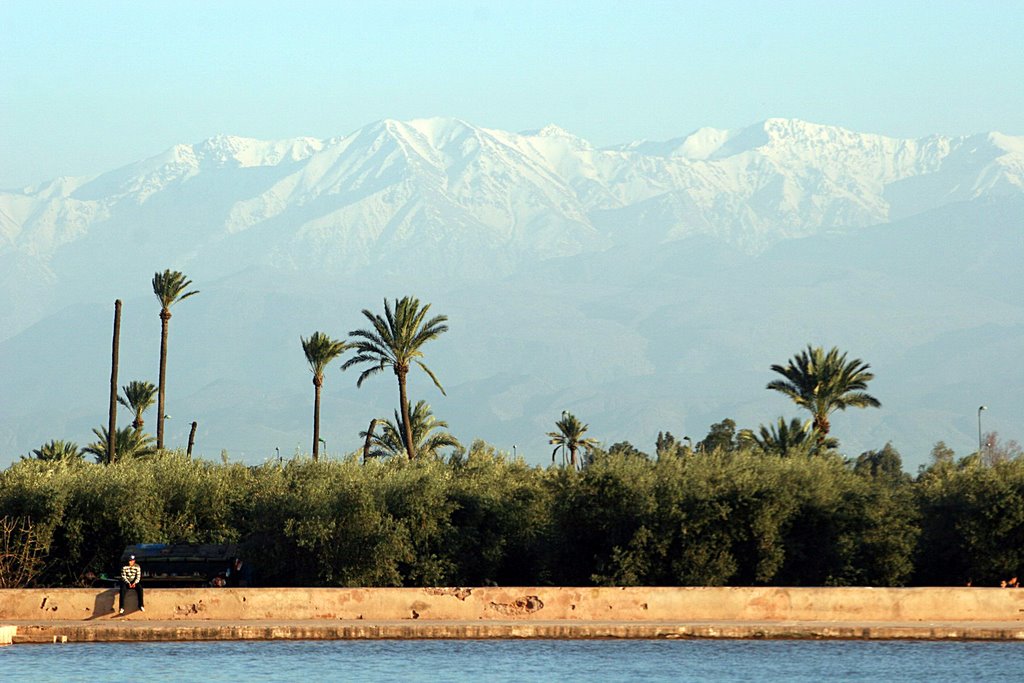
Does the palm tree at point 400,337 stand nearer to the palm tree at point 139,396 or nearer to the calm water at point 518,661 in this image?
the palm tree at point 139,396

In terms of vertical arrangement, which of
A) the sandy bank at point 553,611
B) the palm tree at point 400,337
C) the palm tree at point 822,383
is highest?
the palm tree at point 400,337

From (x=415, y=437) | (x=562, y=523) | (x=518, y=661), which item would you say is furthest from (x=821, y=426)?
(x=518, y=661)

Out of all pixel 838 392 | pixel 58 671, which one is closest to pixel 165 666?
pixel 58 671

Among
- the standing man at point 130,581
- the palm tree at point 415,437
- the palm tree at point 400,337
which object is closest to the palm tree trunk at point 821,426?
the palm tree at point 400,337

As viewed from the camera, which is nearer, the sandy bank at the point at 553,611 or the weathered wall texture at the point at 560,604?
the sandy bank at the point at 553,611

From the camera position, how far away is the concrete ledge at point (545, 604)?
36531mm

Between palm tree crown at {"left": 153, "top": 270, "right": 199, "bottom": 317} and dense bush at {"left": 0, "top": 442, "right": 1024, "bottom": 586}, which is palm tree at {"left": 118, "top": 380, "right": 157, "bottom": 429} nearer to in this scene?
palm tree crown at {"left": 153, "top": 270, "right": 199, "bottom": 317}

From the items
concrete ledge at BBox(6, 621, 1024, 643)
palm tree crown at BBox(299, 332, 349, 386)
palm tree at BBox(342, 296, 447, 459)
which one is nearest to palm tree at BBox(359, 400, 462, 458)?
palm tree crown at BBox(299, 332, 349, 386)

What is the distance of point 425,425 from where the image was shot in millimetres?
112875

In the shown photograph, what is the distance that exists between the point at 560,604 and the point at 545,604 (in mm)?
328

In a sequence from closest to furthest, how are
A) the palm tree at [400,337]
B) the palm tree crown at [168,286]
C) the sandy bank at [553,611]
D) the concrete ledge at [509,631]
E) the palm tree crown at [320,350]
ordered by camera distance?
the concrete ledge at [509,631] < the sandy bank at [553,611] < the palm tree at [400,337] < the palm tree crown at [168,286] < the palm tree crown at [320,350]

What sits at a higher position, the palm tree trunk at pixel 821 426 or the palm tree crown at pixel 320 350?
the palm tree crown at pixel 320 350

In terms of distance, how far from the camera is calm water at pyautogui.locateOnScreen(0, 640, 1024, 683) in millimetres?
30234

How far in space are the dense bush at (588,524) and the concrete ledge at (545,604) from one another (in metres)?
4.64
